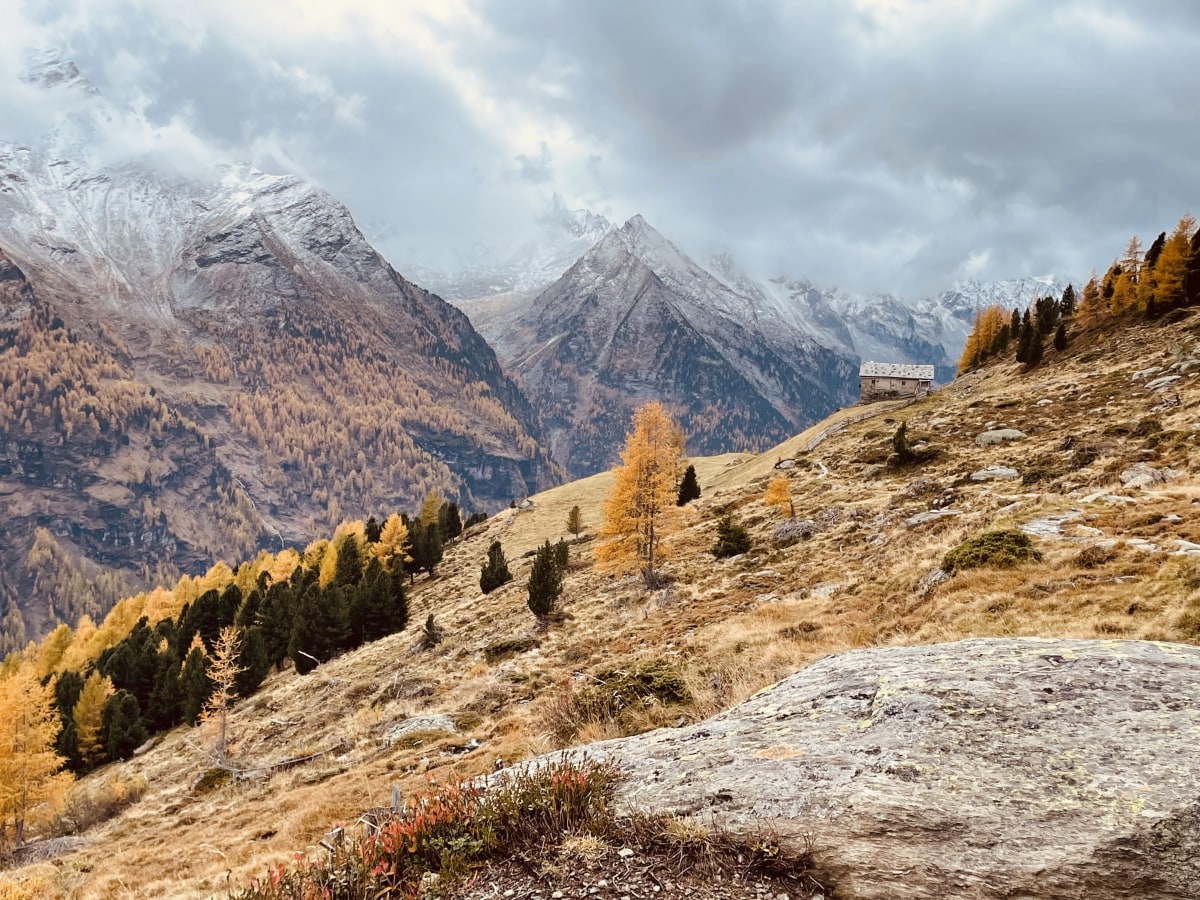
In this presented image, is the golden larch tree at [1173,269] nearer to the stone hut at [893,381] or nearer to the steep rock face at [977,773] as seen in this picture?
the stone hut at [893,381]

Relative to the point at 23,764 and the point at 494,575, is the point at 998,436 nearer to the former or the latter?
the point at 494,575

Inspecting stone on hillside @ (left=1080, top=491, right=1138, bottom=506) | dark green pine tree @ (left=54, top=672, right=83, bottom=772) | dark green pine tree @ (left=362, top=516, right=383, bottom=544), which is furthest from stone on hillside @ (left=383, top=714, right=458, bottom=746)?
dark green pine tree @ (left=362, top=516, right=383, bottom=544)

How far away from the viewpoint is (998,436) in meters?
41.2

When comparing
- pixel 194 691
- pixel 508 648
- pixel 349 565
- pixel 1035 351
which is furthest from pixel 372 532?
pixel 1035 351

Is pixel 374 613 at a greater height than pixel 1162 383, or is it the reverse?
pixel 1162 383

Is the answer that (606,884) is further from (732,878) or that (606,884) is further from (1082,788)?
(1082,788)

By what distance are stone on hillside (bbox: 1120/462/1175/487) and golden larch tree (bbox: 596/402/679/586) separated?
21.6 metres

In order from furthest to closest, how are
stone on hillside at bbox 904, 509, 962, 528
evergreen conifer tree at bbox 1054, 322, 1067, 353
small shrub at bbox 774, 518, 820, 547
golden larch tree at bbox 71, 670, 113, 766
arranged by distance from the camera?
evergreen conifer tree at bbox 1054, 322, 1067, 353, golden larch tree at bbox 71, 670, 113, 766, small shrub at bbox 774, 518, 820, 547, stone on hillside at bbox 904, 509, 962, 528

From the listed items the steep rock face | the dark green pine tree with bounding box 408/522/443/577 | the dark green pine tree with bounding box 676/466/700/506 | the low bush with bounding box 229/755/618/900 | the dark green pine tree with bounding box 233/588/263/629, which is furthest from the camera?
the dark green pine tree with bounding box 408/522/443/577

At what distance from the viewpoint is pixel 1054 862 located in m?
4.12

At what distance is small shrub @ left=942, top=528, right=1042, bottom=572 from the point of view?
54.9 ft

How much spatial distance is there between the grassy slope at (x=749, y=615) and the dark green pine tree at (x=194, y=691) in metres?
2.90

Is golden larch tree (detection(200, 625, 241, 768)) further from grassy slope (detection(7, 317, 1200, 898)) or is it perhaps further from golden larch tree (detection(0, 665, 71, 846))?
golden larch tree (detection(0, 665, 71, 846))

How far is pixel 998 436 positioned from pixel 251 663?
66645mm
